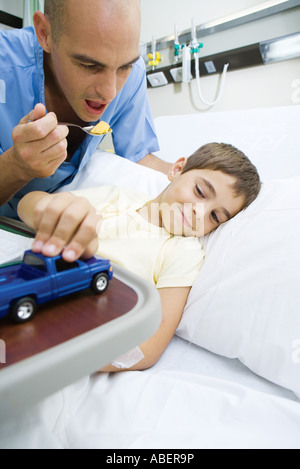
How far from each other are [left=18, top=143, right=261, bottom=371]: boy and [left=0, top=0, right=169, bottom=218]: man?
0.43 feet

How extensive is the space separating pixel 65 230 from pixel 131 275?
0.12 m

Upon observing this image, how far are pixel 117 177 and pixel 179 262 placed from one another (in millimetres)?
614

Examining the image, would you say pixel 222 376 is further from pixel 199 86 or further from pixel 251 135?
pixel 199 86

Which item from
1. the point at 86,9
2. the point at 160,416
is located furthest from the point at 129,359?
the point at 86,9

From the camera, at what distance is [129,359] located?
593 millimetres

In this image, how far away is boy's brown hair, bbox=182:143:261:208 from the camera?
3.07 feet

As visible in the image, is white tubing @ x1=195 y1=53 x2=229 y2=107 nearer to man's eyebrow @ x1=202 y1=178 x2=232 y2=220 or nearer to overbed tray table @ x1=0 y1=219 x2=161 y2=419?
man's eyebrow @ x1=202 y1=178 x2=232 y2=220

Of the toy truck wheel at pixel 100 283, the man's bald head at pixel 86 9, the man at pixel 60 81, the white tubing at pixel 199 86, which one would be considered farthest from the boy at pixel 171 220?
the white tubing at pixel 199 86

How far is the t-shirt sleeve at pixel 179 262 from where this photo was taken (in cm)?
77

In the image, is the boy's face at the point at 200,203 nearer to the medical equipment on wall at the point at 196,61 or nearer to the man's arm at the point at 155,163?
the man's arm at the point at 155,163

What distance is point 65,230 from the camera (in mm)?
384
